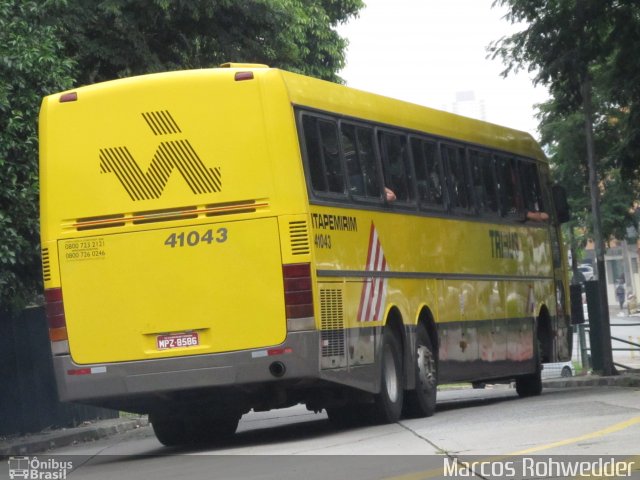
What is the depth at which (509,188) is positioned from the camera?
21.8 m

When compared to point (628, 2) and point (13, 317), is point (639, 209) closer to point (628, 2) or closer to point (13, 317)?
point (628, 2)

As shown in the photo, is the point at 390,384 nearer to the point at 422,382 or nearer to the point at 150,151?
the point at 422,382

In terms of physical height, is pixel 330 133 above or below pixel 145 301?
above

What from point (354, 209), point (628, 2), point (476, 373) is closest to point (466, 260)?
point (476, 373)

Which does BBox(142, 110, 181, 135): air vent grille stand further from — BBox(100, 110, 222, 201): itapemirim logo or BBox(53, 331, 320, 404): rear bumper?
BBox(53, 331, 320, 404): rear bumper

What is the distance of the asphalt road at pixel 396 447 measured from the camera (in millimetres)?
11227

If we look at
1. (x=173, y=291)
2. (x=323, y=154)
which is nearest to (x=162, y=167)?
(x=173, y=291)

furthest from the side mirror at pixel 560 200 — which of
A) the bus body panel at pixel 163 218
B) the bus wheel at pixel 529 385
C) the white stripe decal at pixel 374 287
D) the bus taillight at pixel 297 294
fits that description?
the bus taillight at pixel 297 294

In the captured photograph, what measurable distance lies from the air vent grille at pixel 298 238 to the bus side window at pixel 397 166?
2728 millimetres

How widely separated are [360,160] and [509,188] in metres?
6.28

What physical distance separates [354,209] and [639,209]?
2690 cm

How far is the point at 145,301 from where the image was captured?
47.7 feet

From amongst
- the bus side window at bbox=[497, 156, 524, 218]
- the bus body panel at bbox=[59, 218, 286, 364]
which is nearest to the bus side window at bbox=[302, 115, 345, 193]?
the bus body panel at bbox=[59, 218, 286, 364]

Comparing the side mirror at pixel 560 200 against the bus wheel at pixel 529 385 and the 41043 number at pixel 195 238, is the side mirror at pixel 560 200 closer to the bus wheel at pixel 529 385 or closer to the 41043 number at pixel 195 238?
the bus wheel at pixel 529 385
